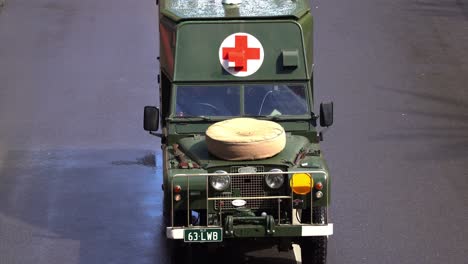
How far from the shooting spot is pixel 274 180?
40.5 feet

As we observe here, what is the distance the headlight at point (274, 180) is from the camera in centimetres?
1234

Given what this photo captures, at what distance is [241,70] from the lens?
1361 cm

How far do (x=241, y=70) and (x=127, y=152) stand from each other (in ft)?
17.5

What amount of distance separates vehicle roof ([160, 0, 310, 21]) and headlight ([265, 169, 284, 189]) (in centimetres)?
227

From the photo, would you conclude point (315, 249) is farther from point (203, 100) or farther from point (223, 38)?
point (223, 38)

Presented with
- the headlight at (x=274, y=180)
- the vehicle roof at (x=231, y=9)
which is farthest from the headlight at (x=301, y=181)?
the vehicle roof at (x=231, y=9)

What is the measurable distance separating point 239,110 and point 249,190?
1445mm

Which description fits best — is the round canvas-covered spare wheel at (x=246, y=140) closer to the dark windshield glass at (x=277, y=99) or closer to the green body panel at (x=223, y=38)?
the dark windshield glass at (x=277, y=99)

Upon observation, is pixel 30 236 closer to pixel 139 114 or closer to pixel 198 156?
pixel 198 156

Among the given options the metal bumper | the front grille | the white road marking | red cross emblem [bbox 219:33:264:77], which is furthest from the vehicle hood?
the white road marking

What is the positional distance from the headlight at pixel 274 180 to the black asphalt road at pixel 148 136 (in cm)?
166

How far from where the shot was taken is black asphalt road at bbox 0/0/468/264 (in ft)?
48.2

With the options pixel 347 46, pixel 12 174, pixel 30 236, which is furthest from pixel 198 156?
pixel 347 46

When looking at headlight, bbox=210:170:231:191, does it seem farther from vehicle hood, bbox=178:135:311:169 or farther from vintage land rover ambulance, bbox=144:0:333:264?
vehicle hood, bbox=178:135:311:169
